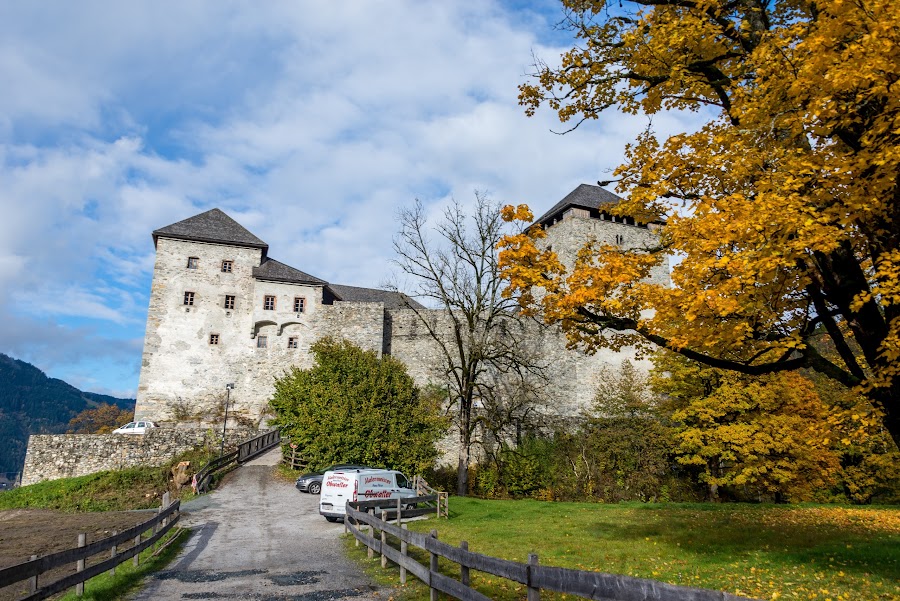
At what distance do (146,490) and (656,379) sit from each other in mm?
24125

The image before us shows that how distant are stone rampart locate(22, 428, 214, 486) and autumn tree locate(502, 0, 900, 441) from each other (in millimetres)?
26686

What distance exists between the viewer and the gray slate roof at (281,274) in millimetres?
40000

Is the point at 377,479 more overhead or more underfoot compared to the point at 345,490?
more overhead

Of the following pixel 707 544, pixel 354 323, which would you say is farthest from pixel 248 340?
pixel 707 544

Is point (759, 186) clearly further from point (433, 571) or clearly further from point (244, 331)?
point (244, 331)

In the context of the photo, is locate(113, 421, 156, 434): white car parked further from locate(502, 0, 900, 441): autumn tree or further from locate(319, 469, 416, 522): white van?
locate(502, 0, 900, 441): autumn tree

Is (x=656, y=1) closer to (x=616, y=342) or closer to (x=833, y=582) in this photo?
(x=616, y=342)

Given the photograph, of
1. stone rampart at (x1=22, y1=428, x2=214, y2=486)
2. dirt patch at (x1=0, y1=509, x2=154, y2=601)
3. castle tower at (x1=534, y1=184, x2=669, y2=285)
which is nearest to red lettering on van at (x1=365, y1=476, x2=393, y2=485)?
dirt patch at (x1=0, y1=509, x2=154, y2=601)

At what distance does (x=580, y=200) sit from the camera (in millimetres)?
42406

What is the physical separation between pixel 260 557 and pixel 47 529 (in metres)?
13.3

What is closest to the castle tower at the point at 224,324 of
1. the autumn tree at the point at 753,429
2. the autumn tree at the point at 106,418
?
the autumn tree at the point at 753,429

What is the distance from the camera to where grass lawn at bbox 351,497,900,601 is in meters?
8.47

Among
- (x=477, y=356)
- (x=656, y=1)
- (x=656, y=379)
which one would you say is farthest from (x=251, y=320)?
(x=656, y=1)

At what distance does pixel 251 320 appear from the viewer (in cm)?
3925
